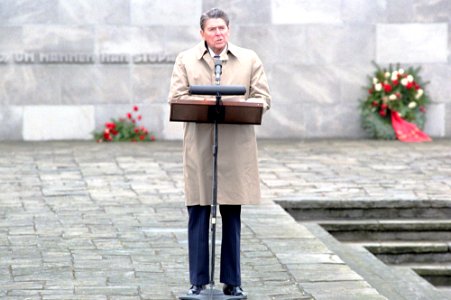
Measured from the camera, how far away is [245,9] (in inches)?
653

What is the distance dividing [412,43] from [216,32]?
1036 cm

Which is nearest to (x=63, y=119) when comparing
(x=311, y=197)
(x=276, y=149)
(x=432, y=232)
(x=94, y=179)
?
(x=276, y=149)

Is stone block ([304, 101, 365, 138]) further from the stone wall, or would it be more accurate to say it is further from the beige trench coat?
the beige trench coat

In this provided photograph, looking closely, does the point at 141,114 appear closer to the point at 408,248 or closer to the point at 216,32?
the point at 408,248

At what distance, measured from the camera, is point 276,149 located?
1548 centimetres

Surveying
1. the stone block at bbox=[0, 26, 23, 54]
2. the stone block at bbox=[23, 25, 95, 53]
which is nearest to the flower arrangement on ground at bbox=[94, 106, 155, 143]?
the stone block at bbox=[23, 25, 95, 53]

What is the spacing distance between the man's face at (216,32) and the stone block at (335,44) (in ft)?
32.5

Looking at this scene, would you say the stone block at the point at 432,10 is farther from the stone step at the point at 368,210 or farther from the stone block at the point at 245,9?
the stone step at the point at 368,210

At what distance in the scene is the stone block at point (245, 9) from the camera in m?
16.5

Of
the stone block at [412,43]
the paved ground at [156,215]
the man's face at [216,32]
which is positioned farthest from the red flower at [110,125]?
the man's face at [216,32]

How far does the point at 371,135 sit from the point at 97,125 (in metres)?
3.72

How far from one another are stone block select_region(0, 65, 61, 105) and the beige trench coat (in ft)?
31.7

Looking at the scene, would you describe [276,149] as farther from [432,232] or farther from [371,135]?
[432,232]

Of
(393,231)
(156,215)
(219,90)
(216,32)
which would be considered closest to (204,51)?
(216,32)
